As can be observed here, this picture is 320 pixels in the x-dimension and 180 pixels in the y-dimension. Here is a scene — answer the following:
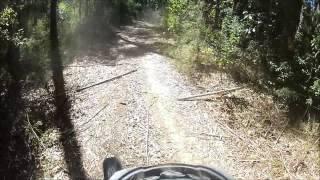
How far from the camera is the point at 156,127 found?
8469mm

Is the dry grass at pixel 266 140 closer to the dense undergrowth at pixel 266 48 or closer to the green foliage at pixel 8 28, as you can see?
the dense undergrowth at pixel 266 48

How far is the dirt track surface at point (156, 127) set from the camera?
753 centimetres

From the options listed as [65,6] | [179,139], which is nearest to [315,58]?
[179,139]

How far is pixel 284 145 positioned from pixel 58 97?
519cm

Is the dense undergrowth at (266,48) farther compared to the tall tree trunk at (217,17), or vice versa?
the tall tree trunk at (217,17)

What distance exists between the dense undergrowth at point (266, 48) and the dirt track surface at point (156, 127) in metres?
0.68

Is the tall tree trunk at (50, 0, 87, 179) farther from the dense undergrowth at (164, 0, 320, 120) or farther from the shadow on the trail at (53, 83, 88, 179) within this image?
the dense undergrowth at (164, 0, 320, 120)

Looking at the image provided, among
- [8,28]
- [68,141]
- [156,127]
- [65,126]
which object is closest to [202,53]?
[156,127]

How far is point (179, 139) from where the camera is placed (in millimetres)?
8070

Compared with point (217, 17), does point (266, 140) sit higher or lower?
lower

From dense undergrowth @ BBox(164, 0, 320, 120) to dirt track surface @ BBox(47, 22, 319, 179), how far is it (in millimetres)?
676

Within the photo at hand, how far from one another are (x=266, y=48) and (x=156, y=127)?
11.5 feet

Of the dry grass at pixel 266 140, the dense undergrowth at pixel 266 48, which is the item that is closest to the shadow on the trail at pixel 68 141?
the dry grass at pixel 266 140

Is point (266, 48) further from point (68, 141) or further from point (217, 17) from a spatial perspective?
point (68, 141)
